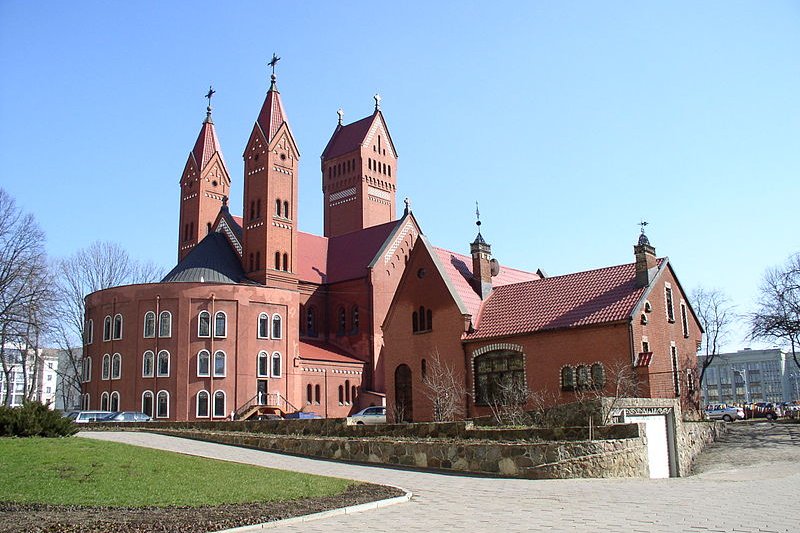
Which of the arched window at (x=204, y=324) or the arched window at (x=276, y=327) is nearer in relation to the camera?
the arched window at (x=204, y=324)

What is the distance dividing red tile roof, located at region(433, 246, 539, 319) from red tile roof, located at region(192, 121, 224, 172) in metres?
31.1

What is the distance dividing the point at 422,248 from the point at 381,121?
38568 mm

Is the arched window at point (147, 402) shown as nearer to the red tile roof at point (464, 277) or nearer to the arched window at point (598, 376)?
the red tile roof at point (464, 277)

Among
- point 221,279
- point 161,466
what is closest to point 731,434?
point 161,466

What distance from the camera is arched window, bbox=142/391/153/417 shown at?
4944 centimetres

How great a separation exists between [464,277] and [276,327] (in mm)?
17669

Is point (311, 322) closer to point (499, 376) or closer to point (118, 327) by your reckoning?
point (118, 327)

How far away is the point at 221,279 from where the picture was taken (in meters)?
54.5

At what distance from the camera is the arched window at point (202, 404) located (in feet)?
163

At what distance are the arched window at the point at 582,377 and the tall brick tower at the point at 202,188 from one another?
4119cm

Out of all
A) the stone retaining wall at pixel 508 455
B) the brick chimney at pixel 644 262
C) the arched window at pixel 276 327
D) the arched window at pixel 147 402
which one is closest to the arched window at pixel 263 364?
the arched window at pixel 276 327

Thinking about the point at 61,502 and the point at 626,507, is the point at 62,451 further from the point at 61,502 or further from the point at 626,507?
the point at 626,507

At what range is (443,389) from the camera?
120ft

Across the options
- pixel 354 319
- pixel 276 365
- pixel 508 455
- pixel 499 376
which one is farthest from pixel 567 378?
pixel 354 319
